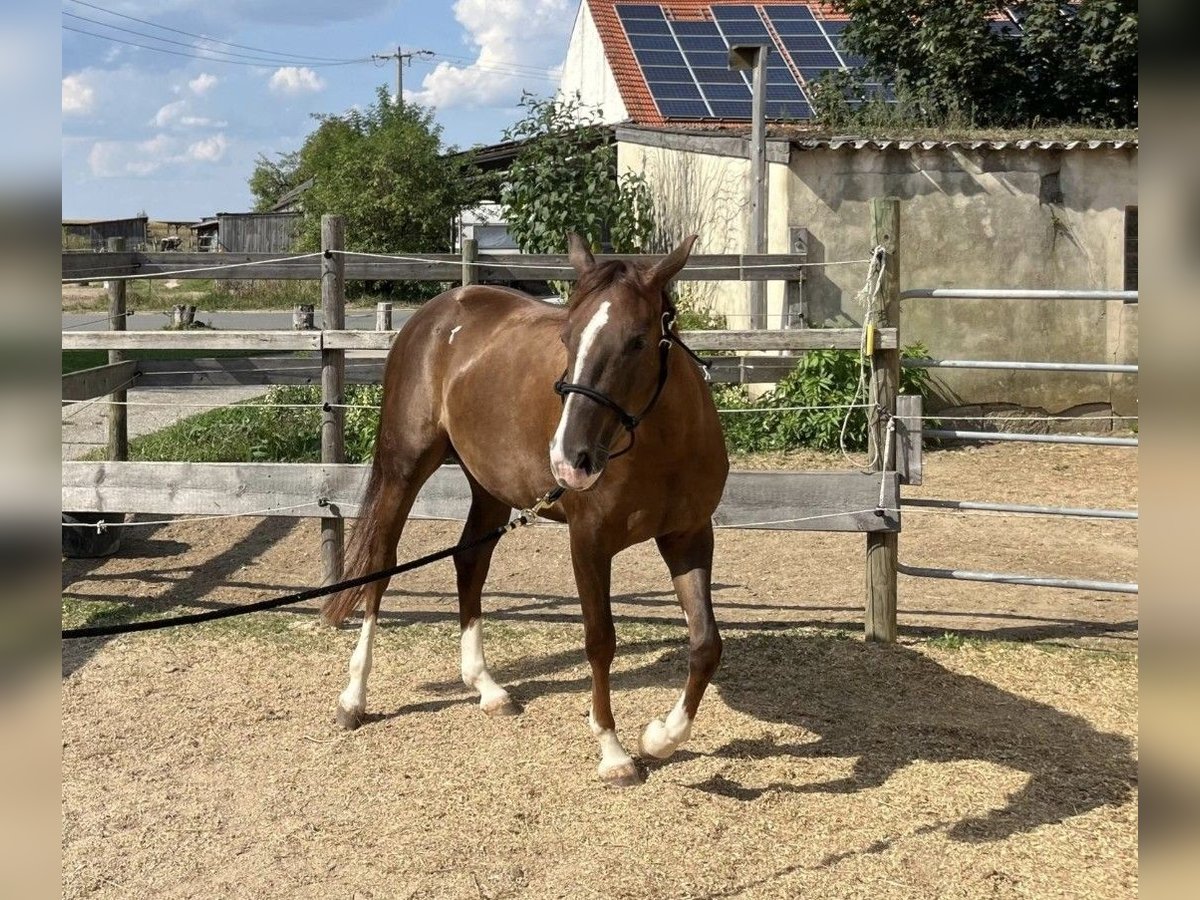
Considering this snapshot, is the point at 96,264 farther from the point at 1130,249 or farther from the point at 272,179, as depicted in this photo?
the point at 272,179

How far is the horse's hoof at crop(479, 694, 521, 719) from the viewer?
4.60 metres

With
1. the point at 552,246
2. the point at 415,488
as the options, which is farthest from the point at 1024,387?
the point at 415,488

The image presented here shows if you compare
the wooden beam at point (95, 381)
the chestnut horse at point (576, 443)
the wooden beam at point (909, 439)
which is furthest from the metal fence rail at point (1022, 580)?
the wooden beam at point (95, 381)

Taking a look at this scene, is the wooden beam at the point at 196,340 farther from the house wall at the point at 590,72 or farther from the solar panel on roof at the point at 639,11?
the solar panel on roof at the point at 639,11

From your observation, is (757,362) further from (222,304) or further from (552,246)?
(222,304)

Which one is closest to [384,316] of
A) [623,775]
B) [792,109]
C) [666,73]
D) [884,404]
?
[884,404]

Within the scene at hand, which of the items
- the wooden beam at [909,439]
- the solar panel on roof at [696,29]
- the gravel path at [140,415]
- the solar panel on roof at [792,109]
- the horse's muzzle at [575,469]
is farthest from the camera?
the solar panel on roof at [696,29]

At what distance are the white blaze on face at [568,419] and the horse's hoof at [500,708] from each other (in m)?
1.72

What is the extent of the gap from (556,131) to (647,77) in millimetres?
5822

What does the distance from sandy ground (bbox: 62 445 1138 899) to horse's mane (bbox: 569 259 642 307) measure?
1690 mm

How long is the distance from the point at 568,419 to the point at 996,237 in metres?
8.89

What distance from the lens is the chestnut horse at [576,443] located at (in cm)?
333

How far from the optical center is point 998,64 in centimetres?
1451

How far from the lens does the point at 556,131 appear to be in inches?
548
